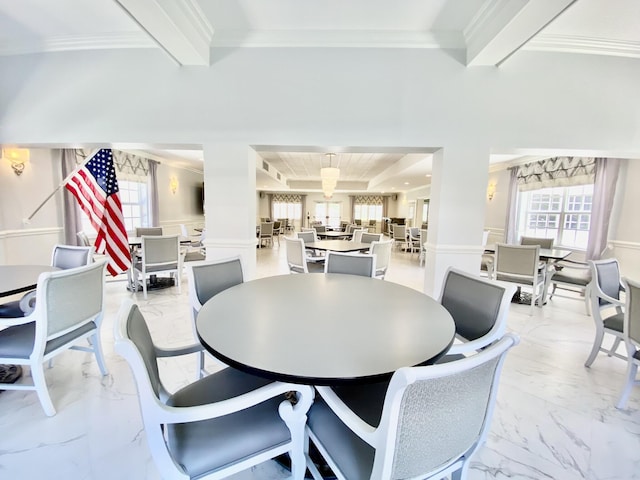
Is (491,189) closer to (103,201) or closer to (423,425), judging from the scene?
(423,425)

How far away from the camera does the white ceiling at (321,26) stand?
2.02 meters

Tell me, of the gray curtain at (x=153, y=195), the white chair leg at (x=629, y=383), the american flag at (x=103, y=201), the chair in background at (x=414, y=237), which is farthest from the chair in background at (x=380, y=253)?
the gray curtain at (x=153, y=195)

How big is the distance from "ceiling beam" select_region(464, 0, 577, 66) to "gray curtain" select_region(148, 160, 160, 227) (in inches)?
254

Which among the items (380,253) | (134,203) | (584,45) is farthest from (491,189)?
(134,203)

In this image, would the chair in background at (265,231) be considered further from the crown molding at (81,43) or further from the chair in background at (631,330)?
the chair in background at (631,330)

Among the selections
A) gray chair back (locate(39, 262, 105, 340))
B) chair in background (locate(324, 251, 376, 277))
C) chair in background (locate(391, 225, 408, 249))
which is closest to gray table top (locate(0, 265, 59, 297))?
gray chair back (locate(39, 262, 105, 340))

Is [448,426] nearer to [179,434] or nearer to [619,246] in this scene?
[179,434]

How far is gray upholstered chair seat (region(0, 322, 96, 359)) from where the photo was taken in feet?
4.99

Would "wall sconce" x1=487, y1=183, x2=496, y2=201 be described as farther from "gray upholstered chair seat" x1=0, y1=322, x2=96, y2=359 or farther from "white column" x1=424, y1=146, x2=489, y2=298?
"gray upholstered chair seat" x1=0, y1=322, x2=96, y2=359

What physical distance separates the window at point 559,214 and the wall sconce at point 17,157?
8862mm

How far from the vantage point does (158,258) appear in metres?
3.77

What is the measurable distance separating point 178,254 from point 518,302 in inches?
200

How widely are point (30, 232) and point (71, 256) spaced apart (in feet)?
8.26

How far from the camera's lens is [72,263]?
238 centimetres
